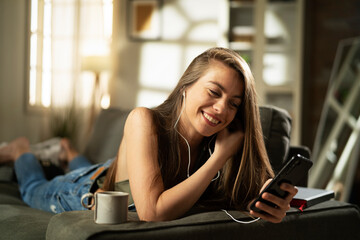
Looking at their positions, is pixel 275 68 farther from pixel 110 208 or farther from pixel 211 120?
pixel 110 208

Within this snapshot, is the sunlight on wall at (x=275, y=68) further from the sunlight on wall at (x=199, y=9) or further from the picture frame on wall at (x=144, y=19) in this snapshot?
the picture frame on wall at (x=144, y=19)

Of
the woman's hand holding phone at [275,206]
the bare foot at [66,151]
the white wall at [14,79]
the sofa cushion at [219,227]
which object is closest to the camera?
the sofa cushion at [219,227]

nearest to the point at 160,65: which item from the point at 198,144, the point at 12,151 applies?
the point at 12,151

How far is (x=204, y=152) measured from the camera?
5.42 feet

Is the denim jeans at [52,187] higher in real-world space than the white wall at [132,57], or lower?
lower

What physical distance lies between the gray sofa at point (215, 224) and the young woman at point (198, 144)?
0.08 m

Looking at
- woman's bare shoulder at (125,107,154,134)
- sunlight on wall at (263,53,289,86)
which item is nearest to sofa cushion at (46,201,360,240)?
woman's bare shoulder at (125,107,154,134)

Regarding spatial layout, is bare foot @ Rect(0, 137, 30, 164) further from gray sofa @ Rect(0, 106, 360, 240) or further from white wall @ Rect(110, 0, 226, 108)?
white wall @ Rect(110, 0, 226, 108)

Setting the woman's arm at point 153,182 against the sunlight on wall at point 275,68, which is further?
the sunlight on wall at point 275,68

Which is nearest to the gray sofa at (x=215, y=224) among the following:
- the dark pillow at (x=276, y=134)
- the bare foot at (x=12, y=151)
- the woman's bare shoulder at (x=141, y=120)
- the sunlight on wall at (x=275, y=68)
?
the dark pillow at (x=276, y=134)

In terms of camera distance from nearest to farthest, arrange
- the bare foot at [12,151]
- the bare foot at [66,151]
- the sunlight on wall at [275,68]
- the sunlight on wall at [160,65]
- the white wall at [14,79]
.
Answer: the bare foot at [12,151], the bare foot at [66,151], the sunlight on wall at [275,68], the white wall at [14,79], the sunlight on wall at [160,65]

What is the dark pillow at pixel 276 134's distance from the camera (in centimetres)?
180

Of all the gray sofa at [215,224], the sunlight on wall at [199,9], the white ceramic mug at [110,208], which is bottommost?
the gray sofa at [215,224]

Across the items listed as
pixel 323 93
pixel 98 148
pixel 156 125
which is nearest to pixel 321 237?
pixel 156 125
